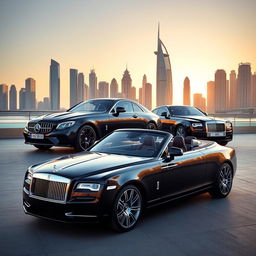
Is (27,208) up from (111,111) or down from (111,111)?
down

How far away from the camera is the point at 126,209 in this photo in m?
5.28

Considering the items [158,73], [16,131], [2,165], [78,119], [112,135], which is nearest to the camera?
[112,135]

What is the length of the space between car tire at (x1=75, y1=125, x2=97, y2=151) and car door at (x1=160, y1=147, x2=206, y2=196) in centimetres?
652

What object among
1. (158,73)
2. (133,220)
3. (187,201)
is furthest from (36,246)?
(158,73)

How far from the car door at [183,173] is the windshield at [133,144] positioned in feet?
1.05

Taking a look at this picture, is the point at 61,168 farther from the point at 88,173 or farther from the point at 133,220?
the point at 133,220

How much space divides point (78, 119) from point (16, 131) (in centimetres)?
863

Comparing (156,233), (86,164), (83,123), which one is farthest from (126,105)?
(156,233)

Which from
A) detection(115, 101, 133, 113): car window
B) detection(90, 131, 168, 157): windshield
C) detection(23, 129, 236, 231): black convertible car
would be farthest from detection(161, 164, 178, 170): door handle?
detection(115, 101, 133, 113): car window

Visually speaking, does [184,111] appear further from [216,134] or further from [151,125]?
[151,125]

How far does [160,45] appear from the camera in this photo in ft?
523

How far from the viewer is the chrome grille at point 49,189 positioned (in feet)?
16.3

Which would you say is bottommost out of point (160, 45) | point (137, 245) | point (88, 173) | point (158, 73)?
point (137, 245)

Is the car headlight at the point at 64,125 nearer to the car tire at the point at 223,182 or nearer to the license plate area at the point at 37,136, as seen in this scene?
the license plate area at the point at 37,136
